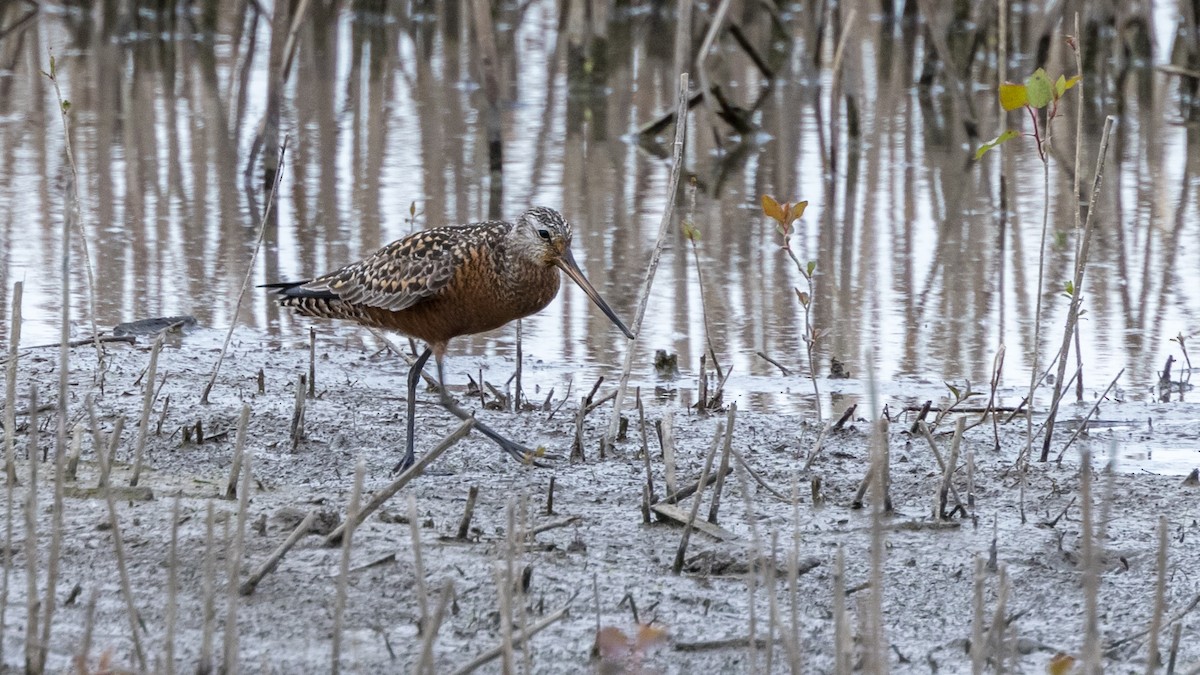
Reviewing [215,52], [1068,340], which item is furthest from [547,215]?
[215,52]

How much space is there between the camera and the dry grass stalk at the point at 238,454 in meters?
3.76

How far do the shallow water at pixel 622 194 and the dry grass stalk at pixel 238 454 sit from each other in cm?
69

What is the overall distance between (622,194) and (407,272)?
4.31 meters

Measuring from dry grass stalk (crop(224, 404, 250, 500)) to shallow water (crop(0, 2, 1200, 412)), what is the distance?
2.28 feet

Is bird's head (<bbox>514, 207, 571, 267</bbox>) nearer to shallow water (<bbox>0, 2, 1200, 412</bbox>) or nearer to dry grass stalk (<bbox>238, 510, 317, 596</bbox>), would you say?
shallow water (<bbox>0, 2, 1200, 412</bbox>)

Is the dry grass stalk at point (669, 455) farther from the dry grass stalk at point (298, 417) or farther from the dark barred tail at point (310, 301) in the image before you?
the dark barred tail at point (310, 301)

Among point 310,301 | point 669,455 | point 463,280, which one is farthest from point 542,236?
point 669,455

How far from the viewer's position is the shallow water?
6.75 meters

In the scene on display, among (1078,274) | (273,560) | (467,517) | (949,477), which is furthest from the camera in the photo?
(1078,274)

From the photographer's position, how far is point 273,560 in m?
3.48

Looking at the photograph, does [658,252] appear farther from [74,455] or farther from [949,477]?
[74,455]

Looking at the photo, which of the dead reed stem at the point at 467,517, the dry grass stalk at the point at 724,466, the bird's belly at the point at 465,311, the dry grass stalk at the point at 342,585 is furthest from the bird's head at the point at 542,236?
the dry grass stalk at the point at 342,585

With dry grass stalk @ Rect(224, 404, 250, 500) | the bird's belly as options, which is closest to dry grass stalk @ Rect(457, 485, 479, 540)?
dry grass stalk @ Rect(224, 404, 250, 500)

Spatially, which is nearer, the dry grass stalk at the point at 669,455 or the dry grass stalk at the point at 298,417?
the dry grass stalk at the point at 669,455
